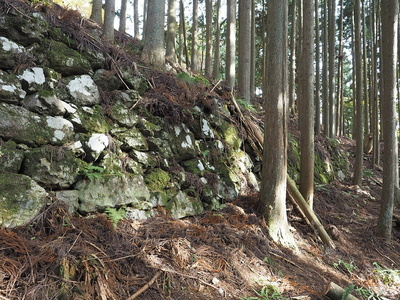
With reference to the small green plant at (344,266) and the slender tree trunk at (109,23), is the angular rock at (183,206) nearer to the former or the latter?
the small green plant at (344,266)

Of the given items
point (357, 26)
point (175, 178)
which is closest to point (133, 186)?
point (175, 178)

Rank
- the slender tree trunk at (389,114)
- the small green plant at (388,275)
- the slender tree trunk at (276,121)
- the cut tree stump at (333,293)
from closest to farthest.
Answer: the cut tree stump at (333,293) < the small green plant at (388,275) < the slender tree trunk at (276,121) < the slender tree trunk at (389,114)

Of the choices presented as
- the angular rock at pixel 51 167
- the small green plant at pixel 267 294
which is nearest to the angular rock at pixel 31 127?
the angular rock at pixel 51 167

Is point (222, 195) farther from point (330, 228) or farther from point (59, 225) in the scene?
point (59, 225)

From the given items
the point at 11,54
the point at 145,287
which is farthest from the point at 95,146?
the point at 145,287

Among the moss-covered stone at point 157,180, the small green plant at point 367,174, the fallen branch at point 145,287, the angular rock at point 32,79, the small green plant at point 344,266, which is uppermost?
the angular rock at point 32,79

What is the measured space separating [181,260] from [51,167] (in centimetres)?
210

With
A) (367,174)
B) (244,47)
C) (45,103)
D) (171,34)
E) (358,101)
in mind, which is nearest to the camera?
(45,103)

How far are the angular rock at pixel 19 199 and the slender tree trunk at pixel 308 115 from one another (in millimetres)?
5052

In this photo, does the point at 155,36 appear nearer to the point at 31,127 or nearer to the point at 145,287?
the point at 31,127

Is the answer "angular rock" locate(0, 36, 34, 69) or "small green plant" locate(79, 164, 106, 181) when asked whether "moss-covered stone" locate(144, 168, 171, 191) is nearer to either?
"small green plant" locate(79, 164, 106, 181)

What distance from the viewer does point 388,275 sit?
14.4ft

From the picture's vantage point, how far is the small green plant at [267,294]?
9.97 feet

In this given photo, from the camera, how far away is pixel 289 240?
183 inches
